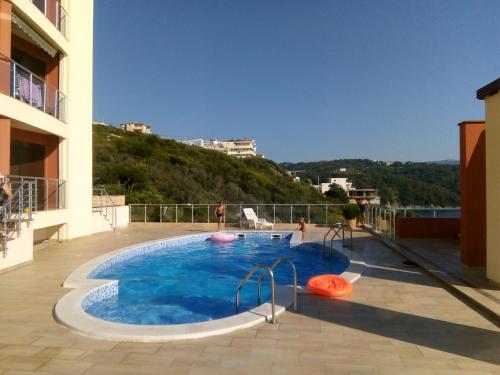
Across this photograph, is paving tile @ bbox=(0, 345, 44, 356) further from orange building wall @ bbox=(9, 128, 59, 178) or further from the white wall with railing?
the white wall with railing

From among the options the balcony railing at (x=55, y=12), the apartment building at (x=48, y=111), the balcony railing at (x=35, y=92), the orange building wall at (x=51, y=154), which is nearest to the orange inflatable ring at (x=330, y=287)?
the apartment building at (x=48, y=111)

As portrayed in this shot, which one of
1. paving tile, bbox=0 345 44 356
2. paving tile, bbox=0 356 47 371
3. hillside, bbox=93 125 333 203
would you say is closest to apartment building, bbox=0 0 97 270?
paving tile, bbox=0 345 44 356

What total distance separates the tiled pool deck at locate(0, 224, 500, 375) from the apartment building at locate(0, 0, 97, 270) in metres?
5.31

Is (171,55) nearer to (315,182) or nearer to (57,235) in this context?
(57,235)

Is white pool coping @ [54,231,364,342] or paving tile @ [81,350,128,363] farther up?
white pool coping @ [54,231,364,342]

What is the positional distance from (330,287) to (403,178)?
190 ft

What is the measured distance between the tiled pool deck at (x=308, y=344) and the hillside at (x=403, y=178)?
2420 cm

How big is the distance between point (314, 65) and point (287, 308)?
23.8 metres

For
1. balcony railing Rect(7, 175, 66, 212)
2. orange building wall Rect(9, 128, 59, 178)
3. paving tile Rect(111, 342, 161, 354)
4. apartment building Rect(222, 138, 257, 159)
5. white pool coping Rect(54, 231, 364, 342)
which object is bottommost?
paving tile Rect(111, 342, 161, 354)

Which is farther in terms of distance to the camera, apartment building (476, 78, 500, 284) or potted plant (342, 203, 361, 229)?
potted plant (342, 203, 361, 229)

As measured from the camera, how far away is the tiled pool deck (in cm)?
387

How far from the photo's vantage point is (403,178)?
59938 mm

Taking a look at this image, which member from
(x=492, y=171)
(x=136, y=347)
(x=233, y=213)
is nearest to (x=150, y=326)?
(x=136, y=347)

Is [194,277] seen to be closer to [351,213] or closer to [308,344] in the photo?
[308,344]
